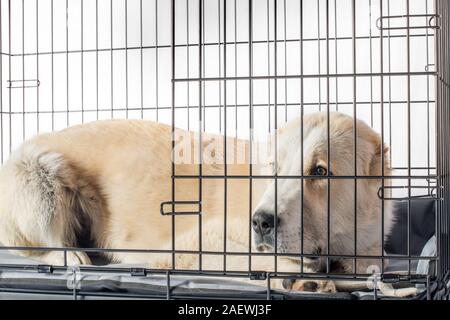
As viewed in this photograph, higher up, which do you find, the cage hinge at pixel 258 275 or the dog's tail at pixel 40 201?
the dog's tail at pixel 40 201

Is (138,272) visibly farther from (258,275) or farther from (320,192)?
(320,192)

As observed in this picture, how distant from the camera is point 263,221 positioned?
239 cm

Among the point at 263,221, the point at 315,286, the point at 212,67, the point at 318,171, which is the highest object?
the point at 212,67

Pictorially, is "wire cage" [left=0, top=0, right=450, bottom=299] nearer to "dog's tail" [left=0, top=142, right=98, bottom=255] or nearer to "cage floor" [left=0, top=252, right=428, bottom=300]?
"dog's tail" [left=0, top=142, right=98, bottom=255]

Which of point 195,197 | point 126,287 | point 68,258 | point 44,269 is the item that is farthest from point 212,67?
point 126,287

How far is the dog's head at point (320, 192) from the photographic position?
2400 millimetres

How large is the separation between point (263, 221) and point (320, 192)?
25 centimetres

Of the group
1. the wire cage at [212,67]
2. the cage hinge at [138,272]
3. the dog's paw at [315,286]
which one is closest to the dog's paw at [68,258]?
the cage hinge at [138,272]

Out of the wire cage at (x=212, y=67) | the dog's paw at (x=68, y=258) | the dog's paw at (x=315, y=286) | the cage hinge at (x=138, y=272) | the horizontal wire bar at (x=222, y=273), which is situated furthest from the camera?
the wire cage at (x=212, y=67)

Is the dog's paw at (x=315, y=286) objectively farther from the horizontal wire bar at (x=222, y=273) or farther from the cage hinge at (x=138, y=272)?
the cage hinge at (x=138, y=272)

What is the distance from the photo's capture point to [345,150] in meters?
2.62
